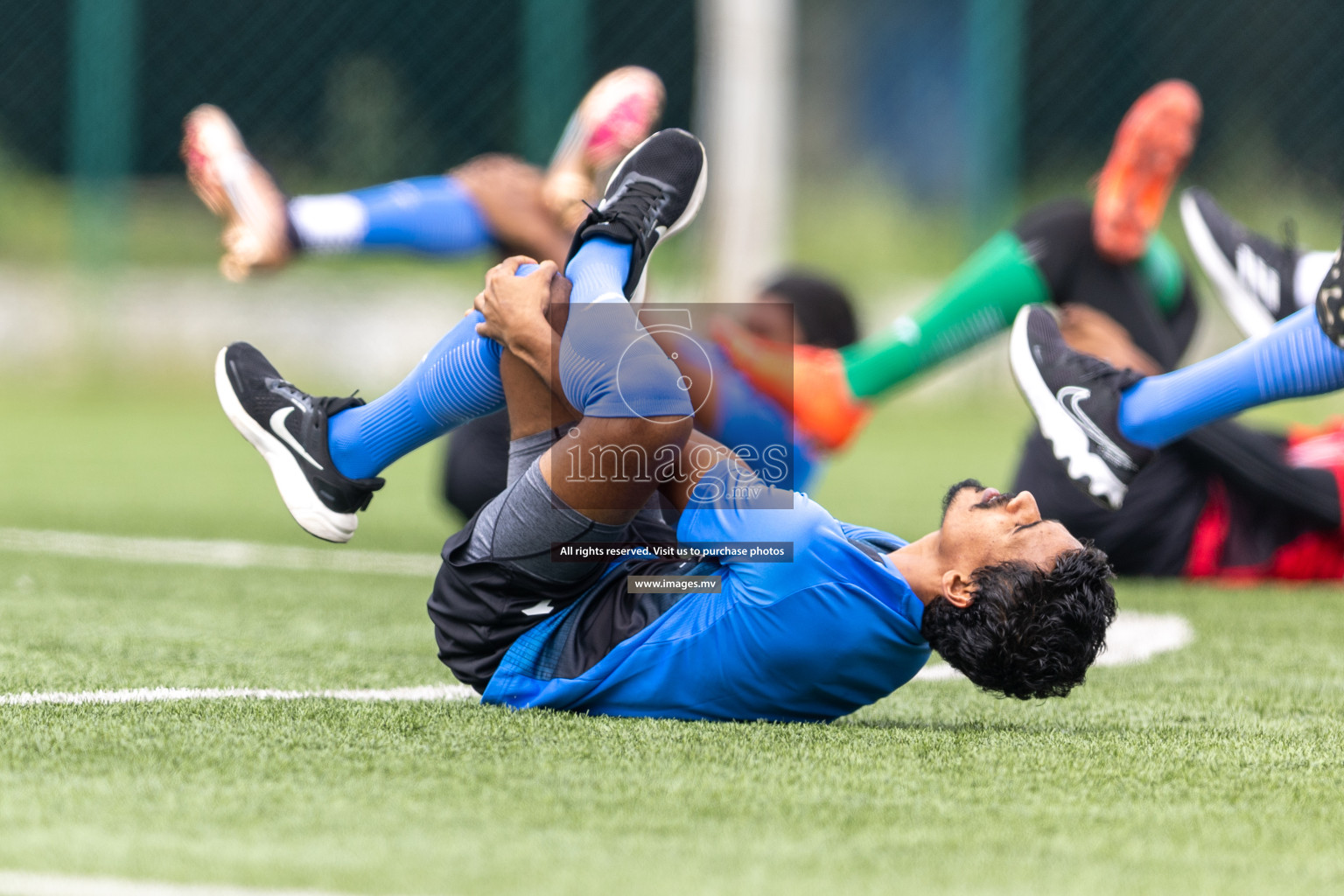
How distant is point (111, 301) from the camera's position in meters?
10.3

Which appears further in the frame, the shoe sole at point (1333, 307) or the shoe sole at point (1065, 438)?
the shoe sole at point (1065, 438)

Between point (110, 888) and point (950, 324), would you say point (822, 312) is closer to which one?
point (950, 324)

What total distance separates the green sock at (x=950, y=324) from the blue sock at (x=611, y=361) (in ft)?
6.95

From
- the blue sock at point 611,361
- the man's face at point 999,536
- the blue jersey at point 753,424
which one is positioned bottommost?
the blue jersey at point 753,424

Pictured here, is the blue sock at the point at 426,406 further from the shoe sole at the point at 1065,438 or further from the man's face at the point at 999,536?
the shoe sole at the point at 1065,438

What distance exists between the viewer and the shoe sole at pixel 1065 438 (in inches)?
128

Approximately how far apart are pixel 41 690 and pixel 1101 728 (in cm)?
176

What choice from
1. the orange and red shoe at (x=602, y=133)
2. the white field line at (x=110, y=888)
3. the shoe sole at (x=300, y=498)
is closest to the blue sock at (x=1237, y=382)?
the shoe sole at (x=300, y=498)

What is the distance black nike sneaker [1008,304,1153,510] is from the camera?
10.7ft

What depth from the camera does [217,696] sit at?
2650mm

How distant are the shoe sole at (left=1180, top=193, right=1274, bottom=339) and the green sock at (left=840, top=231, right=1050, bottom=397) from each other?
760 millimetres

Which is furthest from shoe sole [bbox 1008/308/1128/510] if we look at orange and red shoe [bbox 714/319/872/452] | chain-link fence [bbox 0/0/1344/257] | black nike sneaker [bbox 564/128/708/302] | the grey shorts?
chain-link fence [bbox 0/0/1344/257]

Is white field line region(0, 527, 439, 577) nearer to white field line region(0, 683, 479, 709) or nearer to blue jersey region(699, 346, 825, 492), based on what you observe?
blue jersey region(699, 346, 825, 492)

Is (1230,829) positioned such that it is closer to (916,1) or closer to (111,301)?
(111,301)
